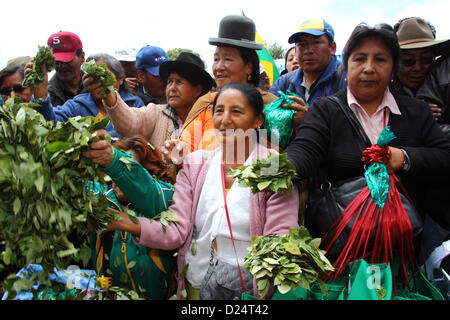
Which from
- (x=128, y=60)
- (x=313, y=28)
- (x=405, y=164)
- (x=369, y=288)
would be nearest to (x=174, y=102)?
(x=313, y=28)

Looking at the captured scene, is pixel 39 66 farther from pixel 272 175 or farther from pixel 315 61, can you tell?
pixel 315 61

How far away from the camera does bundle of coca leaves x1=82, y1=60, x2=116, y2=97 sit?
119 inches

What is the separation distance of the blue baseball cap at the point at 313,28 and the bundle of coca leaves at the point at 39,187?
2.45 metres

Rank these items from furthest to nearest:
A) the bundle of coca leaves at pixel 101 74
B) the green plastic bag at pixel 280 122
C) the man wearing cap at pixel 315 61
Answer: the man wearing cap at pixel 315 61 → the bundle of coca leaves at pixel 101 74 → the green plastic bag at pixel 280 122

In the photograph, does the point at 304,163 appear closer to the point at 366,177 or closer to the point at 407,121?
the point at 366,177

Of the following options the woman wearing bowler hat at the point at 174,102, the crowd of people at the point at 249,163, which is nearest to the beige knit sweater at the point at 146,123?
the woman wearing bowler hat at the point at 174,102

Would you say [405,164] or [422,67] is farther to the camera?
[422,67]

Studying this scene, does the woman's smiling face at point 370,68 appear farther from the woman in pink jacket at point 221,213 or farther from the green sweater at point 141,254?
the green sweater at point 141,254

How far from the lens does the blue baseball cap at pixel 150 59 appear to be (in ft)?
14.6

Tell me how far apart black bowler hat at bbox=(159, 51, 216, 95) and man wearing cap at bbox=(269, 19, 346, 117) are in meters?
0.84

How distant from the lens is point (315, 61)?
12.0ft

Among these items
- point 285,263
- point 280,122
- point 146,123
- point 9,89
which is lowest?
point 285,263

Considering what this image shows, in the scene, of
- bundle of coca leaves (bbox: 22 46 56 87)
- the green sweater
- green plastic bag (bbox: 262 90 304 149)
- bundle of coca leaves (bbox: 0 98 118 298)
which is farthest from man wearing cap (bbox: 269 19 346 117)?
bundle of coca leaves (bbox: 0 98 118 298)

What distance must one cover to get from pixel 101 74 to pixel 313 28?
6.68ft
